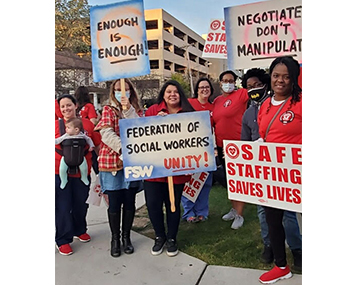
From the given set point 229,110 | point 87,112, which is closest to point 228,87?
point 229,110

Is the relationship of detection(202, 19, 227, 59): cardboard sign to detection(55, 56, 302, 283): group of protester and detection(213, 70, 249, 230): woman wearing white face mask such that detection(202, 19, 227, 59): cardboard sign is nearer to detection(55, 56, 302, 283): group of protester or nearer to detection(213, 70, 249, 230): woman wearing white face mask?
detection(213, 70, 249, 230): woman wearing white face mask

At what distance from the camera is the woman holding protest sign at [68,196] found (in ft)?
10.1

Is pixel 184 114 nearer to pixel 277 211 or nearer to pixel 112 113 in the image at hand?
pixel 112 113

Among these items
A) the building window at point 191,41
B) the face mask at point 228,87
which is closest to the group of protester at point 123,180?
the face mask at point 228,87

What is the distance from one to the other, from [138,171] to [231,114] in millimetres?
1304

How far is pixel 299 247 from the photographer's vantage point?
8.84ft

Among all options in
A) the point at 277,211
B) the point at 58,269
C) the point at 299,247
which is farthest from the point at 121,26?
the point at 299,247

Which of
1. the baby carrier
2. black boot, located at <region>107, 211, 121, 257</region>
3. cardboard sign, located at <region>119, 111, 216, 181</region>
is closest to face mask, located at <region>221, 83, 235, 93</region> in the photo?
cardboard sign, located at <region>119, 111, 216, 181</region>

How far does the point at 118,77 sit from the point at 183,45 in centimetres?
703

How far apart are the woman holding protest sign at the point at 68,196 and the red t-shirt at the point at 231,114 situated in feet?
4.34

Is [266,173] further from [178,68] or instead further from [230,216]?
[178,68]

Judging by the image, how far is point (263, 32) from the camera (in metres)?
2.47

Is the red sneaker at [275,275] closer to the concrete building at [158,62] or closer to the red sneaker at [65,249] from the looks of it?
the red sneaker at [65,249]

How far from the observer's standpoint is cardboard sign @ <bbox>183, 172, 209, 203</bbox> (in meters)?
3.66
